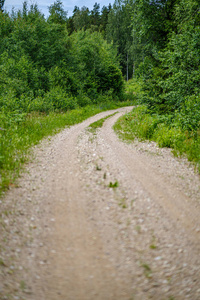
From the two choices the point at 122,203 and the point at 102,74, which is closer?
the point at 122,203

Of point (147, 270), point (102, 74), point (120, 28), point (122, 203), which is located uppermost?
point (120, 28)

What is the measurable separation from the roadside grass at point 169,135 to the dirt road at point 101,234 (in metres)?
1.86

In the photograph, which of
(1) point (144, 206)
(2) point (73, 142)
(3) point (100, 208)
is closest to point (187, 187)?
(1) point (144, 206)

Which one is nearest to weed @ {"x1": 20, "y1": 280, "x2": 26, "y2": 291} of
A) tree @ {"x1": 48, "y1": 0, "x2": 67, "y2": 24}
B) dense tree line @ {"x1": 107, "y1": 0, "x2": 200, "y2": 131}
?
dense tree line @ {"x1": 107, "y1": 0, "x2": 200, "y2": 131}

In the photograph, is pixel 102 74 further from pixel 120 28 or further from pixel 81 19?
pixel 81 19

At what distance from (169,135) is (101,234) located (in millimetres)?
7768

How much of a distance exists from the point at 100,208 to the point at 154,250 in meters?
1.53

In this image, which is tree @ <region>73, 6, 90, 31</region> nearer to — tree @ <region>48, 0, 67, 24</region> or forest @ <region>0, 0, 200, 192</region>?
forest @ <region>0, 0, 200, 192</region>

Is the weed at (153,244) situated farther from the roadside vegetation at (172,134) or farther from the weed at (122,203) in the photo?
the roadside vegetation at (172,134)

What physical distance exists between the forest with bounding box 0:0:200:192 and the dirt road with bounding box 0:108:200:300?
1.88m

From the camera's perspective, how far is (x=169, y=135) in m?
10.2

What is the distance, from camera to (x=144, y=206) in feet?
15.3

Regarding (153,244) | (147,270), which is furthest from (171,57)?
(147,270)

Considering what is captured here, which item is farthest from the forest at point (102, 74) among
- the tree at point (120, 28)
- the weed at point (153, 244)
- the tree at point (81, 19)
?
the tree at point (81, 19)
